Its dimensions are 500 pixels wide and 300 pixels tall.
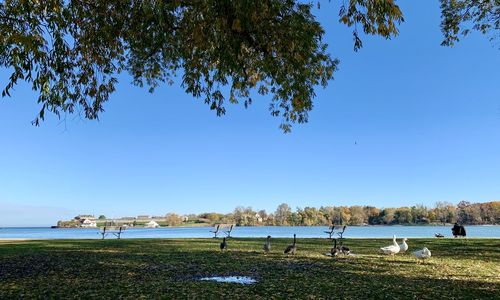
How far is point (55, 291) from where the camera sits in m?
11.0

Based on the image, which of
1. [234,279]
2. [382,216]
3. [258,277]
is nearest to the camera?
[234,279]

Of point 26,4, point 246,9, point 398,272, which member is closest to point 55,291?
point 26,4

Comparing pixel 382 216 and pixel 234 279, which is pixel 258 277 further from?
pixel 382 216

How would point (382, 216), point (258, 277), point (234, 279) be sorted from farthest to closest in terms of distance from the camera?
point (382, 216) < point (258, 277) < point (234, 279)

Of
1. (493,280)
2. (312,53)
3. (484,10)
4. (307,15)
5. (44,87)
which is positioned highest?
(484,10)

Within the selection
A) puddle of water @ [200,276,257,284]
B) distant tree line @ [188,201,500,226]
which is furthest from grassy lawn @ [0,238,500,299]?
distant tree line @ [188,201,500,226]

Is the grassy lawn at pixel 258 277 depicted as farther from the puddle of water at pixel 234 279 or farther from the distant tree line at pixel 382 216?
the distant tree line at pixel 382 216

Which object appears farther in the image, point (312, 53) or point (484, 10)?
point (484, 10)

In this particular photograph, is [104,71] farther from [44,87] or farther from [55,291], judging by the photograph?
[55,291]

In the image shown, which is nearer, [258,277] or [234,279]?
[234,279]

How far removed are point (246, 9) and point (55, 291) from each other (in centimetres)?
850

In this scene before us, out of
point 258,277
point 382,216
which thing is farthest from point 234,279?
point 382,216

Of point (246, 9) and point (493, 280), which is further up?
point (246, 9)

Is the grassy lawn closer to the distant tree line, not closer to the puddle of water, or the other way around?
the puddle of water
